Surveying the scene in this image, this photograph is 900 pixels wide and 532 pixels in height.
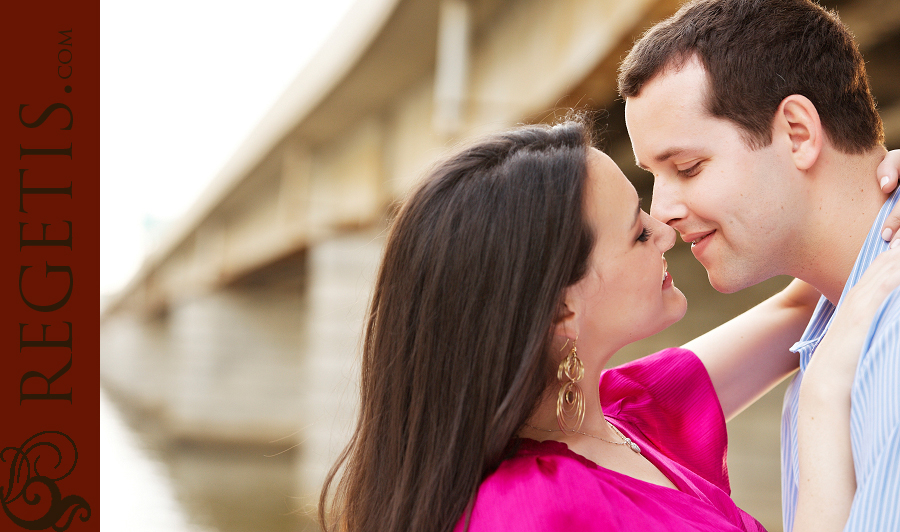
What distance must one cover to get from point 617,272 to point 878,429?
0.69 metres

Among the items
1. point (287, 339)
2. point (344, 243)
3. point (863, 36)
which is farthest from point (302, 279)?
point (863, 36)

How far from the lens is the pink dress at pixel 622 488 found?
177 cm

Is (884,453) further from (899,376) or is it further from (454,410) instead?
(454,410)

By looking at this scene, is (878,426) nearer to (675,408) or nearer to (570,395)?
(570,395)

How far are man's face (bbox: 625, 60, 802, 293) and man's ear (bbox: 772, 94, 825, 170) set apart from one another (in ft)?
0.10

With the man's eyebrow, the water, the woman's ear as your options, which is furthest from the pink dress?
the water

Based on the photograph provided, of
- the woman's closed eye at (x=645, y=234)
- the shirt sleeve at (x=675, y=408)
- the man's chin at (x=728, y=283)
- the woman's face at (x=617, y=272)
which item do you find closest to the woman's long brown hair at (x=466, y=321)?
the woman's face at (x=617, y=272)

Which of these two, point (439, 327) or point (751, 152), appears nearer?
point (439, 327)

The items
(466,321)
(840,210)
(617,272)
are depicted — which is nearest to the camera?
(466,321)

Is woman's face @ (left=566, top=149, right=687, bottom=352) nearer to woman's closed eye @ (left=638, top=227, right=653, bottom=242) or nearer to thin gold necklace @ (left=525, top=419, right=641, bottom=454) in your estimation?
woman's closed eye @ (left=638, top=227, right=653, bottom=242)

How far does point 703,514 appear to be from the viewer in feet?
6.37

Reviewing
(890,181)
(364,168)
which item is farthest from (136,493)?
(890,181)

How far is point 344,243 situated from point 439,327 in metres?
10.2

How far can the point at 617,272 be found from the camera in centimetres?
207
